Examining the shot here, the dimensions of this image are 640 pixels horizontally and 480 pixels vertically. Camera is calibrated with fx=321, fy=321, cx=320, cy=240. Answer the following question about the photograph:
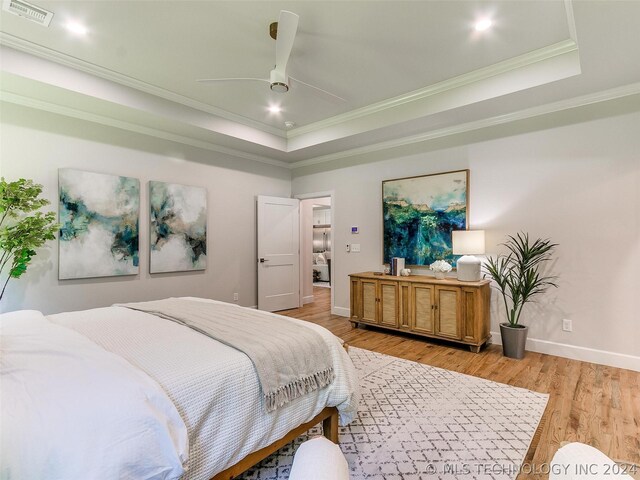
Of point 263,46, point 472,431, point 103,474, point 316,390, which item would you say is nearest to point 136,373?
point 103,474

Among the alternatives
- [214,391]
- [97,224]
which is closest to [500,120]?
[214,391]

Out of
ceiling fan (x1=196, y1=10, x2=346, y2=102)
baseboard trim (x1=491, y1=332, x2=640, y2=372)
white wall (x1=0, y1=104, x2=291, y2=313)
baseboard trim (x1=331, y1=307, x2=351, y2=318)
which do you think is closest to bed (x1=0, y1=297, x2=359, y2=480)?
white wall (x1=0, y1=104, x2=291, y2=313)

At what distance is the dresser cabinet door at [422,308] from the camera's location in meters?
3.87

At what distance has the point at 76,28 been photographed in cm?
259

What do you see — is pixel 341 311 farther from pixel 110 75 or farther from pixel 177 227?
pixel 110 75

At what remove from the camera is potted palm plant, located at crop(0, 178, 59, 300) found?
9.26 feet

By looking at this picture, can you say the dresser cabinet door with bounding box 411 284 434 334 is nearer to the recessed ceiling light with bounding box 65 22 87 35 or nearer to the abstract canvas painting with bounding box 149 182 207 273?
the abstract canvas painting with bounding box 149 182 207 273

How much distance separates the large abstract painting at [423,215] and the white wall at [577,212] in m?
0.18

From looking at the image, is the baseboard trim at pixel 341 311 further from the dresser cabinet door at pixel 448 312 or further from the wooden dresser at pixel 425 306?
the dresser cabinet door at pixel 448 312

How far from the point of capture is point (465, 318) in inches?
142

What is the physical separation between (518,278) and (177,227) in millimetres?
4228

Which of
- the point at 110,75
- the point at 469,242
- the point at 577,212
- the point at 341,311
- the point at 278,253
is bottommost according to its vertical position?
the point at 341,311

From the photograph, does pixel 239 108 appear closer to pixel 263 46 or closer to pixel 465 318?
pixel 263 46

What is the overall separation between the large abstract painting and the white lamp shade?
1.13 ft
